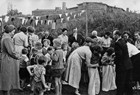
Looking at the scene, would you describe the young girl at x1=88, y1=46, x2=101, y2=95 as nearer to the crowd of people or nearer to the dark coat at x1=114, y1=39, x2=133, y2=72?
the crowd of people

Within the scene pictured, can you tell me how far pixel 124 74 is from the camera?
8.29 meters

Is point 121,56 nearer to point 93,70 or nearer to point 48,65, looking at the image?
point 93,70

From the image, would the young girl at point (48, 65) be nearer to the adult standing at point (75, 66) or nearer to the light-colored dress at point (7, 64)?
the adult standing at point (75, 66)

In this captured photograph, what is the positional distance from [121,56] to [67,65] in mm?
1582

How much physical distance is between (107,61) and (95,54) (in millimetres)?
1263

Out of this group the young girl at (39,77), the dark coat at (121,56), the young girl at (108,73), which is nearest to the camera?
the young girl at (39,77)

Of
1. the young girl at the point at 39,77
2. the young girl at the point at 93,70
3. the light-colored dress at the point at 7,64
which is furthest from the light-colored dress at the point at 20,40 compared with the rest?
the young girl at the point at 93,70

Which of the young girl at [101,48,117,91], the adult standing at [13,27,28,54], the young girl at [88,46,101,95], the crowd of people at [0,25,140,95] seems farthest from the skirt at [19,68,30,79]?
the young girl at [101,48,117,91]

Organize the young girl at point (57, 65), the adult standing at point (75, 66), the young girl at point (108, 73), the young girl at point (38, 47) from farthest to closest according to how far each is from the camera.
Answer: the young girl at point (108, 73) < the young girl at point (38, 47) < the adult standing at point (75, 66) < the young girl at point (57, 65)

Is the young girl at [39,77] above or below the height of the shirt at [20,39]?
below

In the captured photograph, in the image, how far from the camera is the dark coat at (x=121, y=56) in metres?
8.07

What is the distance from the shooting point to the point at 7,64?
7543 millimetres

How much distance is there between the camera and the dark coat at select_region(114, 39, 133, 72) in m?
8.07

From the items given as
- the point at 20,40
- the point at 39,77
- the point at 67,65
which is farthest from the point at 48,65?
the point at 20,40
